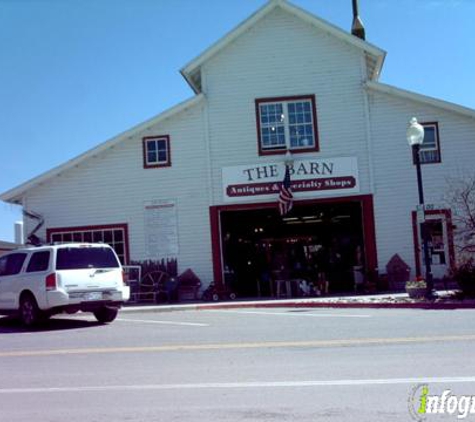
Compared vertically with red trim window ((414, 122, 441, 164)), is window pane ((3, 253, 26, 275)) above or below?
below

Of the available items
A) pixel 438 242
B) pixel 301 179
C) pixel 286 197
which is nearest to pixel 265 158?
pixel 301 179

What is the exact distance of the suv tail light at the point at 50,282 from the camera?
46.1 feet

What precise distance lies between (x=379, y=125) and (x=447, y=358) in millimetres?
13652

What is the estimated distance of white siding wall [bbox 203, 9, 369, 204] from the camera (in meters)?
21.4

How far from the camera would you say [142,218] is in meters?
21.9

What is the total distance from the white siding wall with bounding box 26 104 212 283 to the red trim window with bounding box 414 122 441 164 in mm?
7094

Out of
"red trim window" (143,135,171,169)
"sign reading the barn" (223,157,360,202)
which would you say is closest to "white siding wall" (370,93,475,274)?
"sign reading the barn" (223,157,360,202)

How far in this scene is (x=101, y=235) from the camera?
72.4 ft

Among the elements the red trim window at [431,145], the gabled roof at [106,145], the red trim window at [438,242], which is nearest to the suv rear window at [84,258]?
the gabled roof at [106,145]

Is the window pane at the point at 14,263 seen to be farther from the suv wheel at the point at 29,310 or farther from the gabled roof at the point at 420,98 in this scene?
the gabled roof at the point at 420,98

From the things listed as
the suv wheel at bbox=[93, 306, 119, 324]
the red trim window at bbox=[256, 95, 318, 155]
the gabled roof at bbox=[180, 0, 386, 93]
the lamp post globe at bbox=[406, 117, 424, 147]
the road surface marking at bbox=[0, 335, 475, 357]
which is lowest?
the road surface marking at bbox=[0, 335, 475, 357]

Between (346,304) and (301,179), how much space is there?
5.39m

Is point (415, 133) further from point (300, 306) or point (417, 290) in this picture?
point (300, 306)

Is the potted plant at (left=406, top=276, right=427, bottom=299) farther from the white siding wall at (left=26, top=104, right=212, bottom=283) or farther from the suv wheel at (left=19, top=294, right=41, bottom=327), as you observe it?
the suv wheel at (left=19, top=294, right=41, bottom=327)
